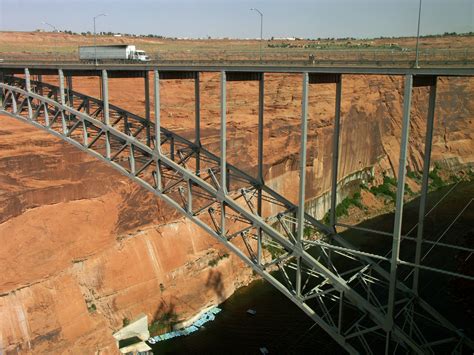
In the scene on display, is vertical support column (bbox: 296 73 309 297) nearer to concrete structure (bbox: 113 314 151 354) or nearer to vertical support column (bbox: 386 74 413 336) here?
vertical support column (bbox: 386 74 413 336)

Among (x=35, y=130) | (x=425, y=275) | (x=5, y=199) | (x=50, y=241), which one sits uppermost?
(x=35, y=130)

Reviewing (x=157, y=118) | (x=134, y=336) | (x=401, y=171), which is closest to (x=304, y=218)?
(x=401, y=171)

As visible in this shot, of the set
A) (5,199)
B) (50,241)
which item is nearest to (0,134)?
(5,199)

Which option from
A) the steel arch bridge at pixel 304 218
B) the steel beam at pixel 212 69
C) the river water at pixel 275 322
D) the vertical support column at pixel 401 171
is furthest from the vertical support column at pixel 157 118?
the river water at pixel 275 322

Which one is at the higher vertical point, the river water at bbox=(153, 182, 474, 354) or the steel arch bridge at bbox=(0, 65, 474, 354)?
the steel arch bridge at bbox=(0, 65, 474, 354)

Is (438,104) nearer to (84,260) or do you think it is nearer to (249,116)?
(249,116)

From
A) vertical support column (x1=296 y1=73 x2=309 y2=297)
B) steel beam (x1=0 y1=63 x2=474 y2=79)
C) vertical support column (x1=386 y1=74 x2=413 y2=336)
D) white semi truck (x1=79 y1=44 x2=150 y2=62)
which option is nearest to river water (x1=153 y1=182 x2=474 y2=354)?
vertical support column (x1=296 y1=73 x2=309 y2=297)

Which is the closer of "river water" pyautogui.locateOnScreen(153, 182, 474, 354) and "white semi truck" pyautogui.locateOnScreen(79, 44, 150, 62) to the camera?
"white semi truck" pyautogui.locateOnScreen(79, 44, 150, 62)

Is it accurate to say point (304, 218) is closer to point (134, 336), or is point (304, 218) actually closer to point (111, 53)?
point (111, 53)

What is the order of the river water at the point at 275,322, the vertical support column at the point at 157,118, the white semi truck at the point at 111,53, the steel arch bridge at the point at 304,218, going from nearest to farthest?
the steel arch bridge at the point at 304,218 → the vertical support column at the point at 157,118 → the white semi truck at the point at 111,53 → the river water at the point at 275,322

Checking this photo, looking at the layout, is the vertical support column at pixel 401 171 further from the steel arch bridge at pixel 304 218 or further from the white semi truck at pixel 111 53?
the white semi truck at pixel 111 53

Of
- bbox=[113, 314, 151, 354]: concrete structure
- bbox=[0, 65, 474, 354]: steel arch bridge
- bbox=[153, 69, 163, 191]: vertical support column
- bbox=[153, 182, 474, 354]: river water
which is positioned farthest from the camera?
bbox=[153, 182, 474, 354]: river water
